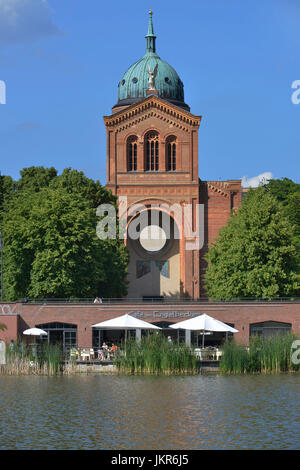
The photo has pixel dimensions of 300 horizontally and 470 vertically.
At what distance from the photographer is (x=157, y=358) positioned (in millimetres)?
43688

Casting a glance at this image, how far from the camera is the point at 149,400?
3666 centimetres

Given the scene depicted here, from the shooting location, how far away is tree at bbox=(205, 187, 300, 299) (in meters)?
60.8

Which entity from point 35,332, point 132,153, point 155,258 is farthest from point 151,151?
point 35,332

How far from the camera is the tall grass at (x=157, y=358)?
43688mm

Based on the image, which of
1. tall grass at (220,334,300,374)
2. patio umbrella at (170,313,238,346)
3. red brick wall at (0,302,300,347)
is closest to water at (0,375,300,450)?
tall grass at (220,334,300,374)

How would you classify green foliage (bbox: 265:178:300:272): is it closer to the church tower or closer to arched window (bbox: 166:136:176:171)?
the church tower

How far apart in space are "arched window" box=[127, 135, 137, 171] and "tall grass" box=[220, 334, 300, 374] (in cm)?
3724

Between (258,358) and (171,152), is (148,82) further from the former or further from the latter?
(258,358)

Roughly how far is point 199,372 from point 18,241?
19048 mm

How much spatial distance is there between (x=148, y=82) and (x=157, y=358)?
1899 inches

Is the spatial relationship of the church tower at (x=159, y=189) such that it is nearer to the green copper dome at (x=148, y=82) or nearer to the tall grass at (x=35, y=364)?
the green copper dome at (x=148, y=82)

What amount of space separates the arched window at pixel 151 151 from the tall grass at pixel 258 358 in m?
37.2
